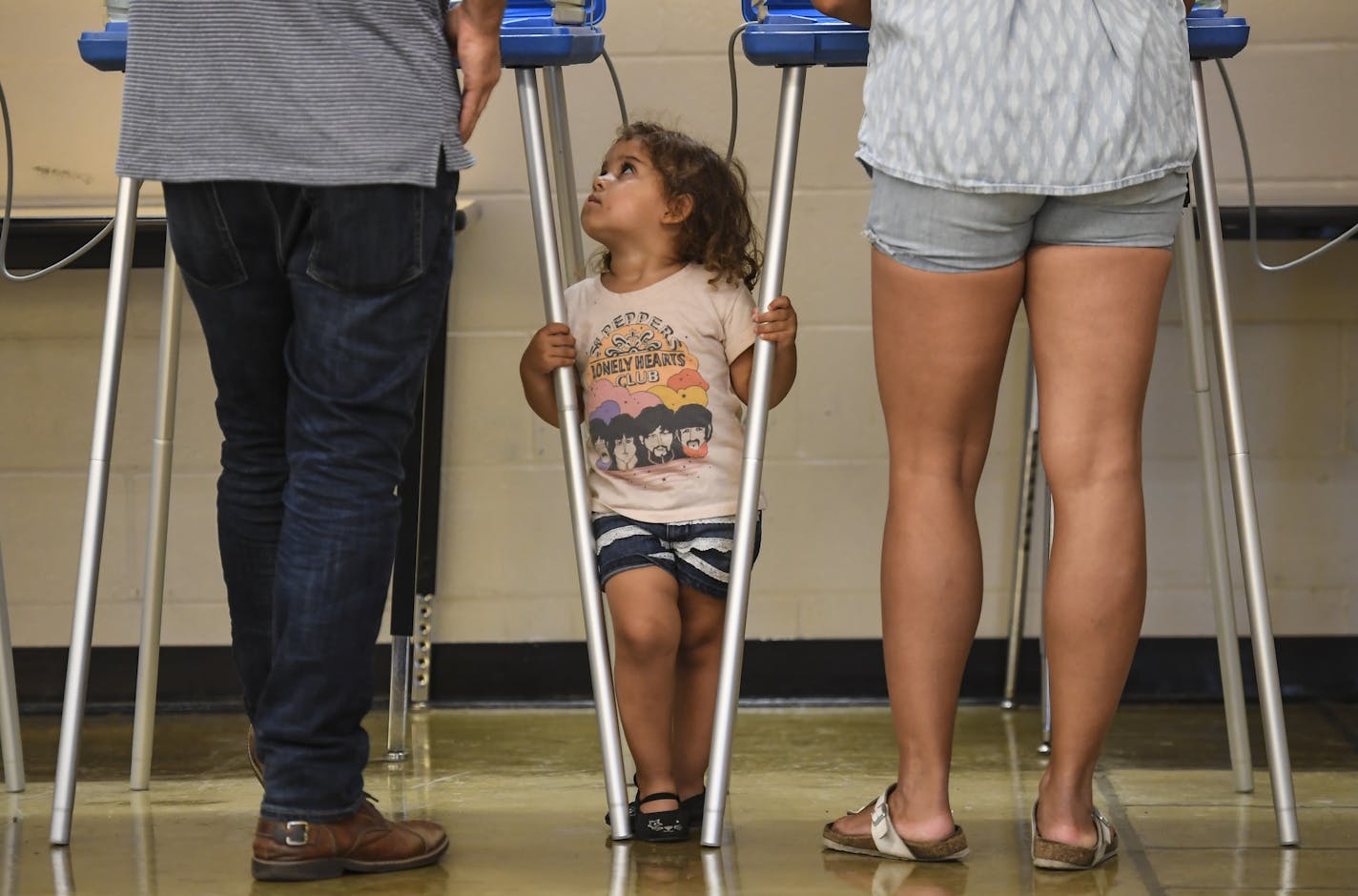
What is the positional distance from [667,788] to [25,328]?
1371mm

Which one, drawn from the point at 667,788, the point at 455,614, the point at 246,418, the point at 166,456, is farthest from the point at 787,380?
the point at 455,614

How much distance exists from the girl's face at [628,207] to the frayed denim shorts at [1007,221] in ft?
1.21

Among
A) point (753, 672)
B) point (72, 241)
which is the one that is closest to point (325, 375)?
point (72, 241)

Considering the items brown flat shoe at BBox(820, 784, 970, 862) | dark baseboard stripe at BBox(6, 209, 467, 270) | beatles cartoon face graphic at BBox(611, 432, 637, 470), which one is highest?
dark baseboard stripe at BBox(6, 209, 467, 270)

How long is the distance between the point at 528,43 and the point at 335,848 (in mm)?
770

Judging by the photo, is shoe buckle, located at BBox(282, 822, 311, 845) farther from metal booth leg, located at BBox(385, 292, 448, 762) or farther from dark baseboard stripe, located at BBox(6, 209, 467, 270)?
dark baseboard stripe, located at BBox(6, 209, 467, 270)

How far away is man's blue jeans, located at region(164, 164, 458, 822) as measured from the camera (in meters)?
1.30

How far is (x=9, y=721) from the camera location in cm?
183

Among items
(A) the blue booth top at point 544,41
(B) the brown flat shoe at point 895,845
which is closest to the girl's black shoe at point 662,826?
(B) the brown flat shoe at point 895,845

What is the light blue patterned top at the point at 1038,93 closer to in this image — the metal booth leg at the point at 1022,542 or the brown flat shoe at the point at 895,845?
the brown flat shoe at the point at 895,845

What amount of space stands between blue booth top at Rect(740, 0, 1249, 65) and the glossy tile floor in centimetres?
77

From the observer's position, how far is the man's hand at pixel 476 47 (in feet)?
4.33

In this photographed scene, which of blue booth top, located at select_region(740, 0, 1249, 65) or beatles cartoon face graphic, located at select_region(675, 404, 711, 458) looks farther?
beatles cartoon face graphic, located at select_region(675, 404, 711, 458)

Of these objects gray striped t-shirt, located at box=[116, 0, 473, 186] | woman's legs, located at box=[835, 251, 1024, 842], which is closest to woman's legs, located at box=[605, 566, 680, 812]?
woman's legs, located at box=[835, 251, 1024, 842]
